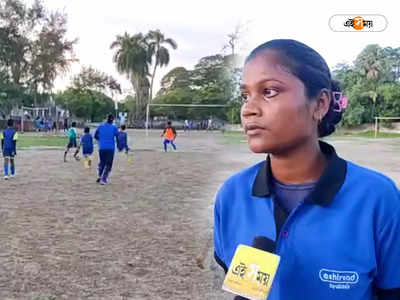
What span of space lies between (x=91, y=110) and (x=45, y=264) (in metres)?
69.6

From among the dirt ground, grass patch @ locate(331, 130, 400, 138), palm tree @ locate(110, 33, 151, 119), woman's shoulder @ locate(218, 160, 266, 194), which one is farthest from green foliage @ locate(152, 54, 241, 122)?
woman's shoulder @ locate(218, 160, 266, 194)

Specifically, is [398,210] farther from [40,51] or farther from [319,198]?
[40,51]

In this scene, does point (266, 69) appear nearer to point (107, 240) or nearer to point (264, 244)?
point (264, 244)

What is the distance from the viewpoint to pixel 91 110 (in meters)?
72.9

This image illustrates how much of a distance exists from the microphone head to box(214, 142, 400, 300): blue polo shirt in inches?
0.8

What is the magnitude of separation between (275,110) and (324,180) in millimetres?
243

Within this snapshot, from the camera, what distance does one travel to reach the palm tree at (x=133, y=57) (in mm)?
61906

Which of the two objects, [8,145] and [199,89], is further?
[199,89]

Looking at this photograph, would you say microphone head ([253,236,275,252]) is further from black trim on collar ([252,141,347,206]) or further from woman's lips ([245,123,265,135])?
woman's lips ([245,123,265,135])

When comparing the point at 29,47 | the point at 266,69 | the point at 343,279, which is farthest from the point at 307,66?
the point at 29,47

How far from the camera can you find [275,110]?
4.68ft

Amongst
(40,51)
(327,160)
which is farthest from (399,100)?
(327,160)

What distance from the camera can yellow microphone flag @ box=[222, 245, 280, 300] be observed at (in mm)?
1307

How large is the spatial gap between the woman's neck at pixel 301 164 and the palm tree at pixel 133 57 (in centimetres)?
6174
